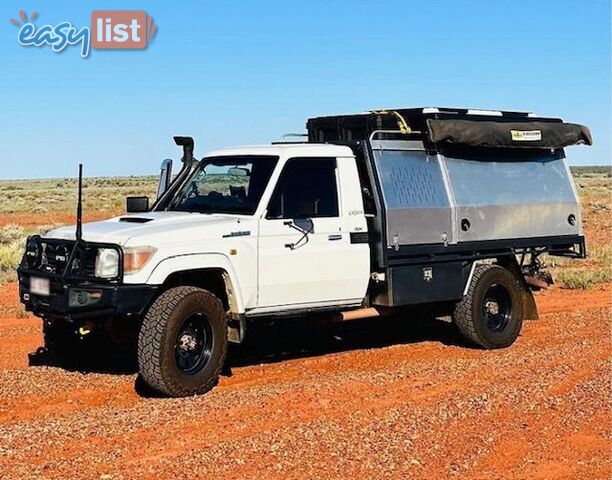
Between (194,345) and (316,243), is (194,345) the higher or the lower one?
the lower one

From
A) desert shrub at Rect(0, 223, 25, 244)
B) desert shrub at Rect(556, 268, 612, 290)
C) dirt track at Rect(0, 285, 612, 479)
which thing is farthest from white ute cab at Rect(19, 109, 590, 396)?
desert shrub at Rect(0, 223, 25, 244)

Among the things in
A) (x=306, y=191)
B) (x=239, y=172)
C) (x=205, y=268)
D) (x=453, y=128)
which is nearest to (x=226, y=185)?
(x=239, y=172)

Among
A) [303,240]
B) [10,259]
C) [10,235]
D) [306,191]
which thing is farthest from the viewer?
[10,235]

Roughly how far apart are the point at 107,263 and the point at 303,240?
75.1 inches

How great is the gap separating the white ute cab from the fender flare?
13mm

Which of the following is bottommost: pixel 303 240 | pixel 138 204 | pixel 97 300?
pixel 97 300

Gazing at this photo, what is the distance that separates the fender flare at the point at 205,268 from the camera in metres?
7.49

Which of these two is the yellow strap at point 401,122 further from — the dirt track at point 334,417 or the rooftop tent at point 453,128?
the dirt track at point 334,417

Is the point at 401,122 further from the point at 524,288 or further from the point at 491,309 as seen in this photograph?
the point at 524,288

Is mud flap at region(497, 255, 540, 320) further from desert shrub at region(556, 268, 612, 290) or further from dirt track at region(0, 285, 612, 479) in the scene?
desert shrub at region(556, 268, 612, 290)

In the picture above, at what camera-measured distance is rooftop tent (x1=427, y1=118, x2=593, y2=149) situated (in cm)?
968

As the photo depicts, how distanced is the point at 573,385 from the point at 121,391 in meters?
4.00

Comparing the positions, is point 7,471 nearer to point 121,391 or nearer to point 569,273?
point 121,391

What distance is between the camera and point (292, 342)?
10336mm
